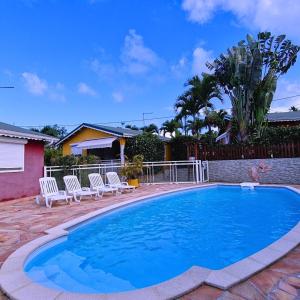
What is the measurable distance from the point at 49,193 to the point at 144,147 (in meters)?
13.2

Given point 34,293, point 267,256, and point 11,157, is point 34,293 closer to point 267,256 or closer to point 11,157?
point 267,256

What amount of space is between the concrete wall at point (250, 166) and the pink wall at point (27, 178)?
39.4 ft

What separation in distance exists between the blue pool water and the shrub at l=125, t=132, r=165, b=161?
38.5ft

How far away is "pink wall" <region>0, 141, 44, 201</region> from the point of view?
45.3 ft

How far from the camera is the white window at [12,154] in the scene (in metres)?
13.6

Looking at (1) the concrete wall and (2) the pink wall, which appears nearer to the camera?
(2) the pink wall

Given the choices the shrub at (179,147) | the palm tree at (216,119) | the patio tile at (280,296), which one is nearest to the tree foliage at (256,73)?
the palm tree at (216,119)

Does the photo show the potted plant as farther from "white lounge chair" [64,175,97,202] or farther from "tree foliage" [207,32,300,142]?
"tree foliage" [207,32,300,142]

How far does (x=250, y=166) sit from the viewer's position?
1945cm

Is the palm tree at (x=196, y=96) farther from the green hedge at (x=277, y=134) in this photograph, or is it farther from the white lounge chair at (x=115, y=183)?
the white lounge chair at (x=115, y=183)

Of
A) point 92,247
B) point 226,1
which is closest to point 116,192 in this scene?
point 92,247

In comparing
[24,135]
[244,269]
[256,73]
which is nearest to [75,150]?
[24,135]

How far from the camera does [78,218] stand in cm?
895

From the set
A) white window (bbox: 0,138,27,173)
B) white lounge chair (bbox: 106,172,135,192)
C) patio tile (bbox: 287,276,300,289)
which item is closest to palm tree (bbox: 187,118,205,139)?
white lounge chair (bbox: 106,172,135,192)
